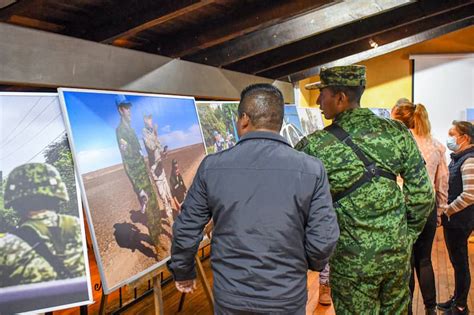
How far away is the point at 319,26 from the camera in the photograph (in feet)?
14.6

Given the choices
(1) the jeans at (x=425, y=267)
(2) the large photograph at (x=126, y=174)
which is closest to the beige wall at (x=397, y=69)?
(1) the jeans at (x=425, y=267)

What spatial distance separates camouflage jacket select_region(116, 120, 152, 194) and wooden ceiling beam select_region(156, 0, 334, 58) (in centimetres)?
165

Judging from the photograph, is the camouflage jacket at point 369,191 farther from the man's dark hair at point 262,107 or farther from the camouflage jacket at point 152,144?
the camouflage jacket at point 152,144

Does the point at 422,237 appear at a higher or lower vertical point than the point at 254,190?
lower

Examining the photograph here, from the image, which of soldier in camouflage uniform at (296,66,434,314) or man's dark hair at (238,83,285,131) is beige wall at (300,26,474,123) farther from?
man's dark hair at (238,83,285,131)

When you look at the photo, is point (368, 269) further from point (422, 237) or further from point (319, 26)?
point (319, 26)

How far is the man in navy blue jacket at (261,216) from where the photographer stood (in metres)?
1.51

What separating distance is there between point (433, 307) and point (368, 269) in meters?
1.28

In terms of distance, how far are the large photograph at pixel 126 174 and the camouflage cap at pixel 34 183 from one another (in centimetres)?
9

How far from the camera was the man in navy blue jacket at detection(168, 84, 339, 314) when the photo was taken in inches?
59.6

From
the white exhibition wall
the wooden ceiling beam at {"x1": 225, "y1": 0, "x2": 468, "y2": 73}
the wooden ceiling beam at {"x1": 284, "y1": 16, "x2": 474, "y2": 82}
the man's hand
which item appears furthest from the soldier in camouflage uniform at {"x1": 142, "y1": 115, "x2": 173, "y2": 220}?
the white exhibition wall

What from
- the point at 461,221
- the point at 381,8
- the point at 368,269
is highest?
the point at 381,8

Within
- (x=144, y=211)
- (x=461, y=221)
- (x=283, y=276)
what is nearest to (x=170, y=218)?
(x=144, y=211)

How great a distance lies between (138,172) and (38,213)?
55 centimetres
